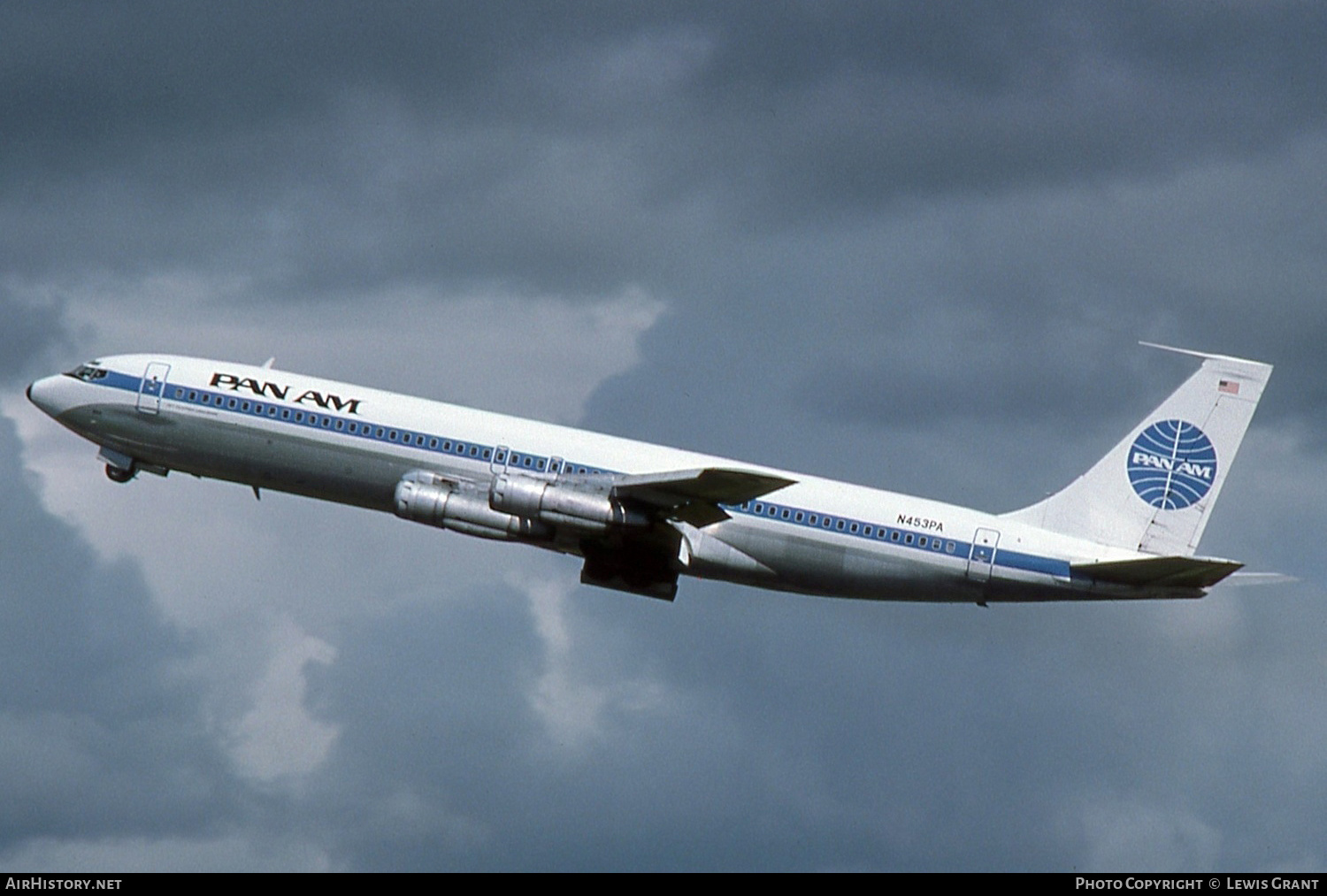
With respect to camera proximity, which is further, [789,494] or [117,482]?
[117,482]

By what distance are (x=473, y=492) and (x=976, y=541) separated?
55.2 ft

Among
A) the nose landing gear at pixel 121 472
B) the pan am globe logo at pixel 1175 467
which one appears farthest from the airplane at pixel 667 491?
the nose landing gear at pixel 121 472

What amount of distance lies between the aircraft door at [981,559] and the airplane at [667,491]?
59mm

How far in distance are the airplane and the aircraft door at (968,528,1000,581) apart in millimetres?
59

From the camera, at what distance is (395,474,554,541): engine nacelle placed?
191ft

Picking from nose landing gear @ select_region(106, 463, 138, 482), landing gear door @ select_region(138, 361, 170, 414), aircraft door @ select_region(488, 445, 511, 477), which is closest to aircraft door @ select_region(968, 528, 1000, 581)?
aircraft door @ select_region(488, 445, 511, 477)

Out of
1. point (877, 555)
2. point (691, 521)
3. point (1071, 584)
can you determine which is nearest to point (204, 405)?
point (691, 521)

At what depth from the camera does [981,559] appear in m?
58.6

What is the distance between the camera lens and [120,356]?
63.5m

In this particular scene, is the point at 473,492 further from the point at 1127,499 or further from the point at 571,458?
the point at 1127,499

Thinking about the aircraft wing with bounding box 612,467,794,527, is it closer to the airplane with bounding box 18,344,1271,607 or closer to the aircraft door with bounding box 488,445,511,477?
the airplane with bounding box 18,344,1271,607

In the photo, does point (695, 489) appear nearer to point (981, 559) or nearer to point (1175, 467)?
point (981, 559)

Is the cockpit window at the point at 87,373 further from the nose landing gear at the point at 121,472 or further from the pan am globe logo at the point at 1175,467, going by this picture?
the pan am globe logo at the point at 1175,467

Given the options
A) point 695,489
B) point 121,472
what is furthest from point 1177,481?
point 121,472
